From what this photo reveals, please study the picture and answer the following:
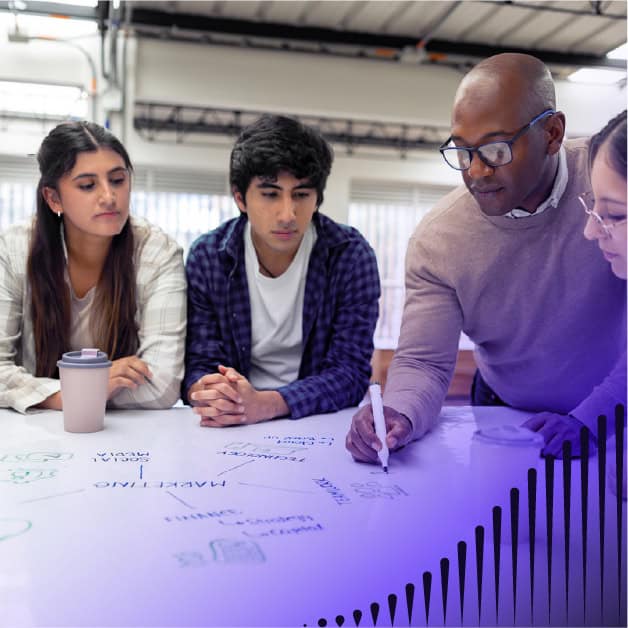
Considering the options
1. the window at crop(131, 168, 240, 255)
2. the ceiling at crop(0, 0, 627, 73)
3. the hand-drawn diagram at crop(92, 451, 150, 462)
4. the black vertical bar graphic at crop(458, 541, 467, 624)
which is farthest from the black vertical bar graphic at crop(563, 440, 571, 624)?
the window at crop(131, 168, 240, 255)

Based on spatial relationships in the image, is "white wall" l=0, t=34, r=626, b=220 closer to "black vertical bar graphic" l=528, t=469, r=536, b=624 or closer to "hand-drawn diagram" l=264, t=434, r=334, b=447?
"hand-drawn diagram" l=264, t=434, r=334, b=447

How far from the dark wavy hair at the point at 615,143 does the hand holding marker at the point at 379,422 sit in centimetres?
50

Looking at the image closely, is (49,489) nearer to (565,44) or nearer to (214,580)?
(214,580)

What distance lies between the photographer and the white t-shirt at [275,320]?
1.66 meters

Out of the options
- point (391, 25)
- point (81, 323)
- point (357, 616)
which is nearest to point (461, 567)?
point (357, 616)

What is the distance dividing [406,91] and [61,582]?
4892mm

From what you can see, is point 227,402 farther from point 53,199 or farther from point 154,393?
point 53,199

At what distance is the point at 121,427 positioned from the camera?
49.8 inches

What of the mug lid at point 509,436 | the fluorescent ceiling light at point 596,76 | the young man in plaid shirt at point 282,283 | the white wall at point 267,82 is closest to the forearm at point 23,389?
the young man in plaid shirt at point 282,283

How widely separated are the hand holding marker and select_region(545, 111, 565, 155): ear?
0.50 metres

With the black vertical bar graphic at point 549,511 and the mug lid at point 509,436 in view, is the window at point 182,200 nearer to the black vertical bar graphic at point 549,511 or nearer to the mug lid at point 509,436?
the mug lid at point 509,436

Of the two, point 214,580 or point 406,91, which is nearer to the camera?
point 214,580

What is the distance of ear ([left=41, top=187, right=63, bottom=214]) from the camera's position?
1569 mm

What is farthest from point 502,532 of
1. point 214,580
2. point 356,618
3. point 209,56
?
point 209,56
